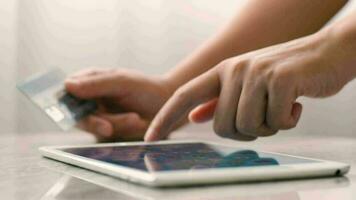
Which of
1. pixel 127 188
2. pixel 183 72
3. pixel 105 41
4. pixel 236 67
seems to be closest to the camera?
pixel 127 188

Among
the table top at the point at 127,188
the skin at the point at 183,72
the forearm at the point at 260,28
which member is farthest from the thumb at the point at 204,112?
the forearm at the point at 260,28

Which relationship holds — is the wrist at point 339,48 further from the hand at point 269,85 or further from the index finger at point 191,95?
the index finger at point 191,95

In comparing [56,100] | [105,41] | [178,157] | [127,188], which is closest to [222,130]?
[178,157]

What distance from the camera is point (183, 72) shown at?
4.16ft

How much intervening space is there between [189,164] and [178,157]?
65mm

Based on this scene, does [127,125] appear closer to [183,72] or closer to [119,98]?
[119,98]

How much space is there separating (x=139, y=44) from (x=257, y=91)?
1.43m

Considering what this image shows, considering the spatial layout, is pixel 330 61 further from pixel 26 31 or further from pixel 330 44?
pixel 26 31

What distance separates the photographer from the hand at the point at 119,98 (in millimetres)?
1125

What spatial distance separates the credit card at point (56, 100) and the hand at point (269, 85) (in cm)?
31

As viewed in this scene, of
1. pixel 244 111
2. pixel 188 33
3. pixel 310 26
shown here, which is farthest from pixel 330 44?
pixel 188 33

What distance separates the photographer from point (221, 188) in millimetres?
435

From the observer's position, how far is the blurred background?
1904mm

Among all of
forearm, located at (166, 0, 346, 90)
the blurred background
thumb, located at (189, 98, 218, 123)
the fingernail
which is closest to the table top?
thumb, located at (189, 98, 218, 123)
